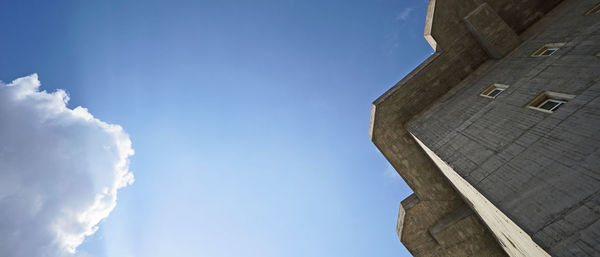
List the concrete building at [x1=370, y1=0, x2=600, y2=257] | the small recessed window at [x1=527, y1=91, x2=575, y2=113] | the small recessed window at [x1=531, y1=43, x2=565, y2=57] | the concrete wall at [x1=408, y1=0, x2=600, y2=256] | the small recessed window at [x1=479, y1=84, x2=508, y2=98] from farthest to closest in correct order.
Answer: the small recessed window at [x1=479, y1=84, x2=508, y2=98] → the small recessed window at [x1=531, y1=43, x2=565, y2=57] → the small recessed window at [x1=527, y1=91, x2=575, y2=113] → the concrete building at [x1=370, y1=0, x2=600, y2=257] → the concrete wall at [x1=408, y1=0, x2=600, y2=256]

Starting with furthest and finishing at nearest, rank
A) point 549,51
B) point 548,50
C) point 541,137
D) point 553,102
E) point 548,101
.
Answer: point 548,50 → point 549,51 → point 548,101 → point 553,102 → point 541,137

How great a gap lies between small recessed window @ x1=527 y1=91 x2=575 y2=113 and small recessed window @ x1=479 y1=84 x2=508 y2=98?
6.87ft

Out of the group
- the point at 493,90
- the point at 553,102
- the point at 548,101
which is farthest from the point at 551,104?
the point at 493,90

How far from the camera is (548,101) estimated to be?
8.32 meters

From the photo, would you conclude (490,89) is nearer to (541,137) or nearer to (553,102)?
(553,102)

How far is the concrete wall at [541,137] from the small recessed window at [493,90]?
A: 288 mm

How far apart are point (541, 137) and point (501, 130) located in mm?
1397

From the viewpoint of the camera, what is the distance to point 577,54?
8641 mm

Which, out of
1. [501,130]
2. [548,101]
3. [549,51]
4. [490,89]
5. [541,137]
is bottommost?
[541,137]

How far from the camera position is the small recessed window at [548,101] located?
7727mm

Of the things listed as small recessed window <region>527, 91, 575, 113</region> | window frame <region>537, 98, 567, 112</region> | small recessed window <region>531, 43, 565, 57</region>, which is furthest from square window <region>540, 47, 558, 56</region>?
window frame <region>537, 98, 567, 112</region>

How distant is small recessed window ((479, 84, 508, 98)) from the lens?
10.8 metres

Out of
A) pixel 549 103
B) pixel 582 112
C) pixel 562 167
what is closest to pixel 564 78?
pixel 549 103

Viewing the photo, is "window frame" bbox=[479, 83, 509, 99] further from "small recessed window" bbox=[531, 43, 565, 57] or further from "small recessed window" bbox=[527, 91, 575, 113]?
"small recessed window" bbox=[527, 91, 575, 113]
